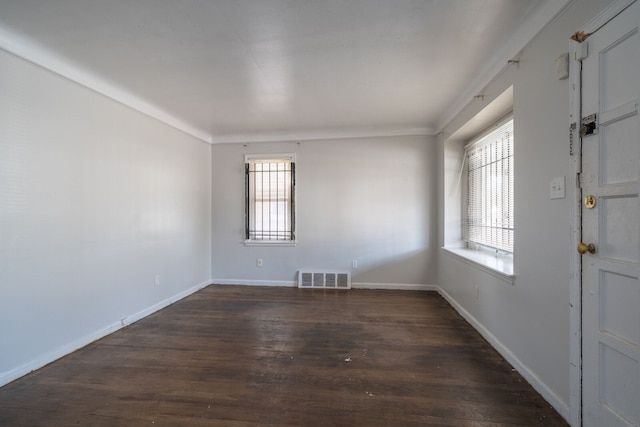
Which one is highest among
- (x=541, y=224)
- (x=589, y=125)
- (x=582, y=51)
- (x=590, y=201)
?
(x=582, y=51)

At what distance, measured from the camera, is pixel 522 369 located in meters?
1.99

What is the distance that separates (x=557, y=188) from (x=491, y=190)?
150 centimetres

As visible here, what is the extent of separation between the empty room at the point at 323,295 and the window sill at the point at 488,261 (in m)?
0.04

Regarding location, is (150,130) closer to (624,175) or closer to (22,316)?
(22,316)

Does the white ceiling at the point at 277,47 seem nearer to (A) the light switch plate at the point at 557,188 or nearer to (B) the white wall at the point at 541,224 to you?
(B) the white wall at the point at 541,224

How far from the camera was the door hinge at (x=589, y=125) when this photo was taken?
1.35 metres

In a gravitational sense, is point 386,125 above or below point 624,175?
above

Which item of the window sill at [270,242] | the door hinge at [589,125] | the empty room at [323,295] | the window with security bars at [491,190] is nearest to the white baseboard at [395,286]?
the empty room at [323,295]

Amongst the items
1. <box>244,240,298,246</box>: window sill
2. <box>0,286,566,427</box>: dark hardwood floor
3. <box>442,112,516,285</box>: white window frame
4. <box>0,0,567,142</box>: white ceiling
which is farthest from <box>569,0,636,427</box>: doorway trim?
<box>244,240,298,246</box>: window sill

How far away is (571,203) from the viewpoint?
4.97ft

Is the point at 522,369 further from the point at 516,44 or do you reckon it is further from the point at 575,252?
the point at 516,44

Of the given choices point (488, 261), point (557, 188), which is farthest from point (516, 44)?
point (488, 261)

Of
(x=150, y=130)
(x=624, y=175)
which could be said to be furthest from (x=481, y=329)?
(x=150, y=130)

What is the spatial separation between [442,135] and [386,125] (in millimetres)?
797
